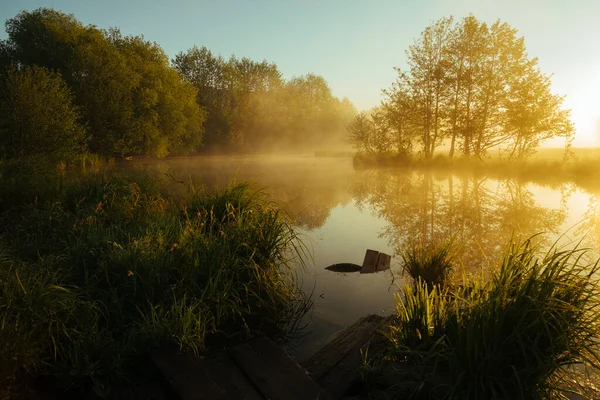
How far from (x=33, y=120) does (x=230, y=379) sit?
2755 cm

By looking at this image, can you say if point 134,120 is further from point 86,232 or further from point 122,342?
point 122,342

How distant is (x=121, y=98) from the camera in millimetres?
36875

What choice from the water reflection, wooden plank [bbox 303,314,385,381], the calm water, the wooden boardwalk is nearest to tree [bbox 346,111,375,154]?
the calm water

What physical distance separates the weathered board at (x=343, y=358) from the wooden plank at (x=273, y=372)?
0.83ft

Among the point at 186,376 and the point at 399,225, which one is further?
the point at 399,225

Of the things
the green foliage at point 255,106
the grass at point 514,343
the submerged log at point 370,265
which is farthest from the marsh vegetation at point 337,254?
the green foliage at point 255,106

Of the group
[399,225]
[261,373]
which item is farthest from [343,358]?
[399,225]

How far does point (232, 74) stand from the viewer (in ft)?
223

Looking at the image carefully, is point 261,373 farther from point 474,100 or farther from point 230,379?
point 474,100

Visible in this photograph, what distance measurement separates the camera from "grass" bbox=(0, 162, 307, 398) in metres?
3.43

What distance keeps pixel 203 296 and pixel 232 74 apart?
229ft

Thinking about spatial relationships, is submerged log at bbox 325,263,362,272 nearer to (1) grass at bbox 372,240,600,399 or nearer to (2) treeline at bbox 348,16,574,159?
(1) grass at bbox 372,240,600,399

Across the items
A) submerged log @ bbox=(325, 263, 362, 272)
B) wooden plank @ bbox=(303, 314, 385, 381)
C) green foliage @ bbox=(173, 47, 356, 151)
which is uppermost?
Result: green foliage @ bbox=(173, 47, 356, 151)

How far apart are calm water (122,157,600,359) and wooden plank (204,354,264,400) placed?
1.06 m
